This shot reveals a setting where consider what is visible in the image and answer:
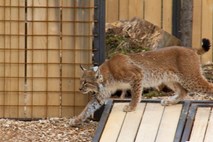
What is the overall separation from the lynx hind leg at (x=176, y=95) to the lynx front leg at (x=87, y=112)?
0.77 m

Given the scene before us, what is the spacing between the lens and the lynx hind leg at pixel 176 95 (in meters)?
9.30

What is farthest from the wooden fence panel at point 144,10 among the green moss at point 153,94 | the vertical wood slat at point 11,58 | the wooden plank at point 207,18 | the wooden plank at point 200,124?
the wooden plank at point 200,124

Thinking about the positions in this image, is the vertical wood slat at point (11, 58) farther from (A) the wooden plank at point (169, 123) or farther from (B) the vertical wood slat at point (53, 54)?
(A) the wooden plank at point (169, 123)

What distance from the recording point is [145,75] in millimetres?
9453

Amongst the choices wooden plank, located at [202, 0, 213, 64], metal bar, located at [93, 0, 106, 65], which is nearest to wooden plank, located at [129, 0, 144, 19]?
wooden plank, located at [202, 0, 213, 64]

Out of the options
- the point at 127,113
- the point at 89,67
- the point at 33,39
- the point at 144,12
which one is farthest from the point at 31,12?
the point at 144,12

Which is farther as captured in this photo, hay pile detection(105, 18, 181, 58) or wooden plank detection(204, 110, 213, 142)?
hay pile detection(105, 18, 181, 58)

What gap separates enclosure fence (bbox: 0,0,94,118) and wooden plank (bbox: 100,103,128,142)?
662 mm

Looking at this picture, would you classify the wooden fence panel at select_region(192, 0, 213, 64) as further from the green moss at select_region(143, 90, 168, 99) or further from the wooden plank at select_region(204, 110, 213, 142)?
the wooden plank at select_region(204, 110, 213, 142)

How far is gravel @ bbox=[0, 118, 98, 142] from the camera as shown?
30.0 feet

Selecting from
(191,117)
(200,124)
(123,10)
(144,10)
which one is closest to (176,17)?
(144,10)

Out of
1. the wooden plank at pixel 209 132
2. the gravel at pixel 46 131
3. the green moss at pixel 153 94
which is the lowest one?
the gravel at pixel 46 131

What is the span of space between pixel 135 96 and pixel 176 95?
0.51m

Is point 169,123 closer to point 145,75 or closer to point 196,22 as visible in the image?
point 145,75
